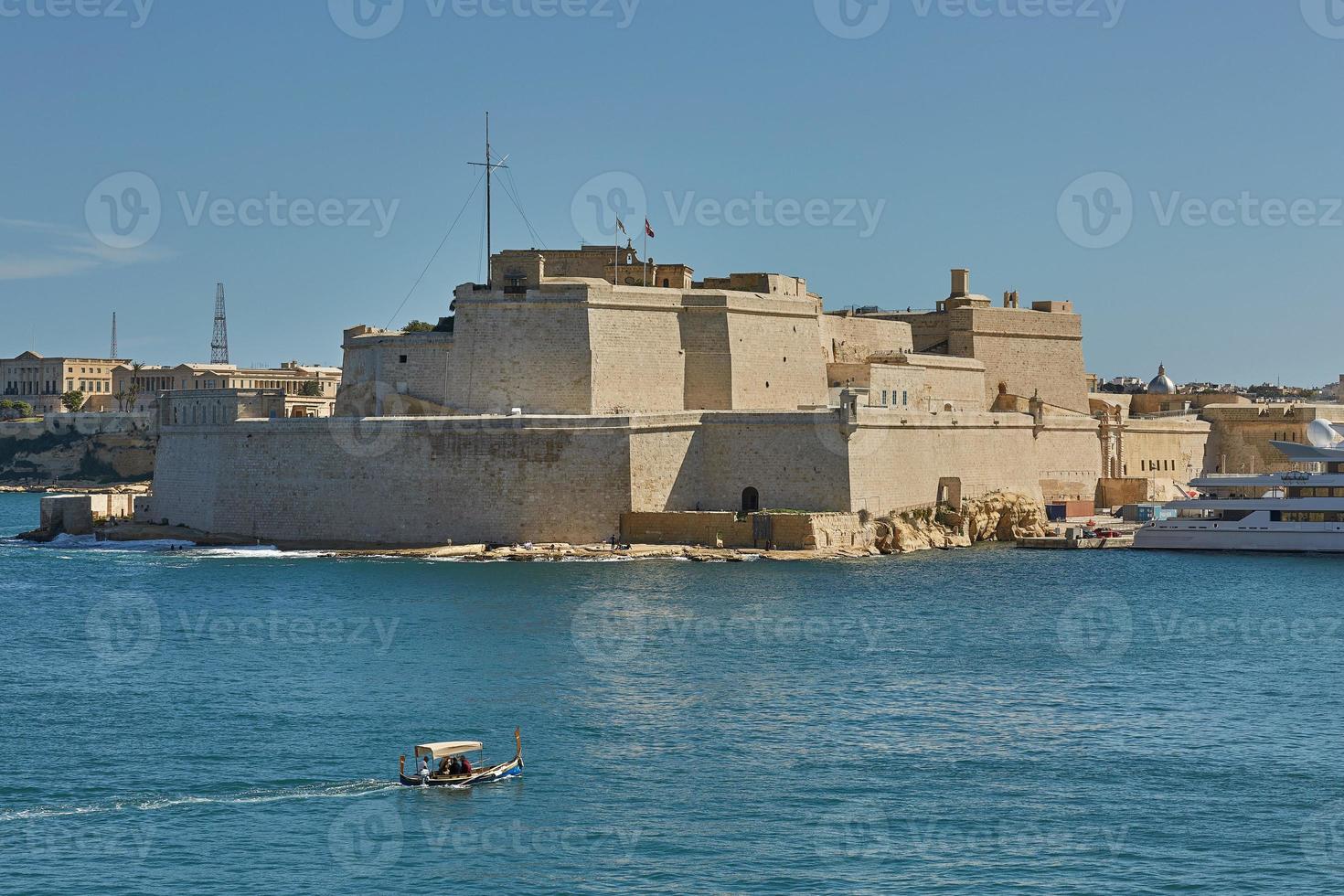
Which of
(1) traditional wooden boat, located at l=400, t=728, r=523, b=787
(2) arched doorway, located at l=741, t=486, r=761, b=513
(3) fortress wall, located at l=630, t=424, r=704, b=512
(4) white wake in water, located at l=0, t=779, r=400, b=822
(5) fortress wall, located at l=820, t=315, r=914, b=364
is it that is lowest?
(4) white wake in water, located at l=0, t=779, r=400, b=822

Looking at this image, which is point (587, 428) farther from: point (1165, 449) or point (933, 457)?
point (1165, 449)

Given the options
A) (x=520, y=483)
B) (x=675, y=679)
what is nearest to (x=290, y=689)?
(x=675, y=679)

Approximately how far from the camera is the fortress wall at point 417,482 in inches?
1564

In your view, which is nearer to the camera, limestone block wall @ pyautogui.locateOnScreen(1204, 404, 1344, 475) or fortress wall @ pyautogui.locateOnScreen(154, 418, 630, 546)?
fortress wall @ pyautogui.locateOnScreen(154, 418, 630, 546)

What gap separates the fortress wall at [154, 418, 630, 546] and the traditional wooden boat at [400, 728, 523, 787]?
20528 mm

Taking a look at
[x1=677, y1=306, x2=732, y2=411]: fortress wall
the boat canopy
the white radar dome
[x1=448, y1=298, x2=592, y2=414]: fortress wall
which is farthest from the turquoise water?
the white radar dome

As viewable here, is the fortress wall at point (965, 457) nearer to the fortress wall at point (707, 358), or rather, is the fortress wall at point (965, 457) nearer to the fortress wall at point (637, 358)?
the fortress wall at point (707, 358)

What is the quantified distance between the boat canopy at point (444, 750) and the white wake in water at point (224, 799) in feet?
1.61

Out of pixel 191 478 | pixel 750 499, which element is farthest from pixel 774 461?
pixel 191 478

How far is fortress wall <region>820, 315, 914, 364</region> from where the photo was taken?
165ft

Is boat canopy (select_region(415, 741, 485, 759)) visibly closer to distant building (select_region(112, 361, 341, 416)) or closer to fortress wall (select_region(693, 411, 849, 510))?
fortress wall (select_region(693, 411, 849, 510))

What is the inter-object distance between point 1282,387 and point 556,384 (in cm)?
6536

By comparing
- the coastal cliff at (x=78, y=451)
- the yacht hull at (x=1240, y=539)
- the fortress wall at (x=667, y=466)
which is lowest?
the yacht hull at (x=1240, y=539)

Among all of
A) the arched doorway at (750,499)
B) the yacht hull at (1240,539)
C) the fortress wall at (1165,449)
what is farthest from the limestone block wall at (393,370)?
the fortress wall at (1165,449)
